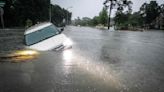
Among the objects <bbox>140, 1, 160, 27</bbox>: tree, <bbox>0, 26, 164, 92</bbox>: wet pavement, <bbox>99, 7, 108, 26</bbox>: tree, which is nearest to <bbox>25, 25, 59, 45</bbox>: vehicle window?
<bbox>0, 26, 164, 92</bbox>: wet pavement

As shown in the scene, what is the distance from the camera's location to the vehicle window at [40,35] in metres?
10.2

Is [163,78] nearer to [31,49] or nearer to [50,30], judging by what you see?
[31,49]

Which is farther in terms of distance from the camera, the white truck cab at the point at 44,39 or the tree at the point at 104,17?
the tree at the point at 104,17

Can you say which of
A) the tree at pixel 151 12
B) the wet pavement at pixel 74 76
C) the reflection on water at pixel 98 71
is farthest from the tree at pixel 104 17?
the wet pavement at pixel 74 76

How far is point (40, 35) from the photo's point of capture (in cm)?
1058

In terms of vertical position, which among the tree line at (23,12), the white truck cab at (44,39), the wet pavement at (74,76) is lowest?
the wet pavement at (74,76)

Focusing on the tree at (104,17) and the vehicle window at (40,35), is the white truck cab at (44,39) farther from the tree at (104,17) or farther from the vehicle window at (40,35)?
the tree at (104,17)

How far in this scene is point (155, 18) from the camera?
3927 inches

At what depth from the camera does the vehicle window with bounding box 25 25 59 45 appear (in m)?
10.2

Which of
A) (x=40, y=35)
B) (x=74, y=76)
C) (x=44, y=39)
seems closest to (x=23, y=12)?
(x=40, y=35)

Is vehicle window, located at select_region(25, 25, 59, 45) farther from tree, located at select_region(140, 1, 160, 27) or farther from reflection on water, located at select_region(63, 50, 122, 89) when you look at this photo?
tree, located at select_region(140, 1, 160, 27)

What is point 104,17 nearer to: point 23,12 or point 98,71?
point 23,12

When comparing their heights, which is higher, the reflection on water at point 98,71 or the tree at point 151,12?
the tree at point 151,12

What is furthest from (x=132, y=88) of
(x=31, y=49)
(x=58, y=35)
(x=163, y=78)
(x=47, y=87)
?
(x=58, y=35)
